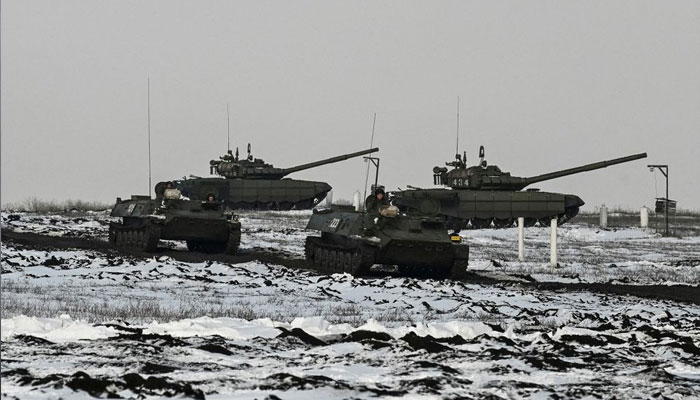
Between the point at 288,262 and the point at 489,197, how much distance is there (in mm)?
23897

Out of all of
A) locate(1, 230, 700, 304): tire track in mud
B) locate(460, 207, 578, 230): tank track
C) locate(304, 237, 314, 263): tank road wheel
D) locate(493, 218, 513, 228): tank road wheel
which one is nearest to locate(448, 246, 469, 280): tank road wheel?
locate(1, 230, 700, 304): tire track in mud

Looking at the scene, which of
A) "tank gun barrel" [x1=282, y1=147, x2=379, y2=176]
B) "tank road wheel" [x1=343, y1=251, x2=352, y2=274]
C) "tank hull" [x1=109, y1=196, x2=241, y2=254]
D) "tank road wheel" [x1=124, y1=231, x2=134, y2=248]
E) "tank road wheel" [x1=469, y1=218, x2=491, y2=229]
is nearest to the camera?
"tank road wheel" [x1=343, y1=251, x2=352, y2=274]

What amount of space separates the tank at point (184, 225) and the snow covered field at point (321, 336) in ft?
19.4

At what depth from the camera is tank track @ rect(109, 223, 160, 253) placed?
1205 inches

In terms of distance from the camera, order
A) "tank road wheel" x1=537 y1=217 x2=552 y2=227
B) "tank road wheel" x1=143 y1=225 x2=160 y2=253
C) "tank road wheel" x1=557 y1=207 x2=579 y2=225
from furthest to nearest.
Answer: "tank road wheel" x1=557 y1=207 x2=579 y2=225 → "tank road wheel" x1=537 y1=217 x2=552 y2=227 → "tank road wheel" x1=143 y1=225 x2=160 y2=253

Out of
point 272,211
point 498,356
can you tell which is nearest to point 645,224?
point 272,211

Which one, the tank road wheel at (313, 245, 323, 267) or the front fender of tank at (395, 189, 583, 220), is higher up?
the front fender of tank at (395, 189, 583, 220)

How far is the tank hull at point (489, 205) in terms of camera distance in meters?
50.3

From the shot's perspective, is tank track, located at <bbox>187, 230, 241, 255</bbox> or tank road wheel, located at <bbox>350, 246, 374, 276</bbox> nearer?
tank road wheel, located at <bbox>350, 246, 374, 276</bbox>

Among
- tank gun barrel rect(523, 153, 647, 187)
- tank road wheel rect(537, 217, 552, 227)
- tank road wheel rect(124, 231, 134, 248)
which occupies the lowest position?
tank road wheel rect(124, 231, 134, 248)

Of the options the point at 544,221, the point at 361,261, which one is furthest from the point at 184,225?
the point at 544,221

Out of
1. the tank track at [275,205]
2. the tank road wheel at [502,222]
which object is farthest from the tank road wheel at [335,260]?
the tank track at [275,205]

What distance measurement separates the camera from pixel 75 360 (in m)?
10.0

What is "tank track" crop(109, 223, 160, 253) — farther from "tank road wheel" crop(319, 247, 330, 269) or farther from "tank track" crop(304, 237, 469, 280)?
"tank road wheel" crop(319, 247, 330, 269)
